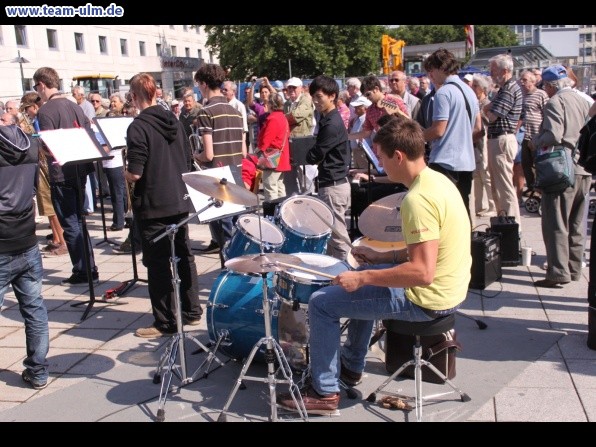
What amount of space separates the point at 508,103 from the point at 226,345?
4.88 metres

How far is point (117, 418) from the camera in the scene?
3906 mm


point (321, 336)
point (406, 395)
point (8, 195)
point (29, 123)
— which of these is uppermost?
point (29, 123)

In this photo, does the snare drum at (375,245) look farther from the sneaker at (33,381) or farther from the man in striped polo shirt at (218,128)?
the sneaker at (33,381)

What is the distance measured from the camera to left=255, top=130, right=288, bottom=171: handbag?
767cm

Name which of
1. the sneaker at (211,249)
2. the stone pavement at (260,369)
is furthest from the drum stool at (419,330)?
the sneaker at (211,249)

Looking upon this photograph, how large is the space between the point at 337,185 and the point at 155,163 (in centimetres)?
192

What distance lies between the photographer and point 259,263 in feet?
11.4

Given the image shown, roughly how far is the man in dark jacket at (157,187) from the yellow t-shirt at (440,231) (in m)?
2.12

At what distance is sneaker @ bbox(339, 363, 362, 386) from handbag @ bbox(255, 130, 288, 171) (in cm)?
383

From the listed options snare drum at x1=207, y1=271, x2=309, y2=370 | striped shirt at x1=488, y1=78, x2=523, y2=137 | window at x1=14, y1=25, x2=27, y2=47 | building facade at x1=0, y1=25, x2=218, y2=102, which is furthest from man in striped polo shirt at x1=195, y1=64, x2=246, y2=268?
window at x1=14, y1=25, x2=27, y2=47

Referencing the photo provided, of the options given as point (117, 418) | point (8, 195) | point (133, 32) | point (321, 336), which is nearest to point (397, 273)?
point (321, 336)

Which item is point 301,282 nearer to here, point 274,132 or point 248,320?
point 248,320
